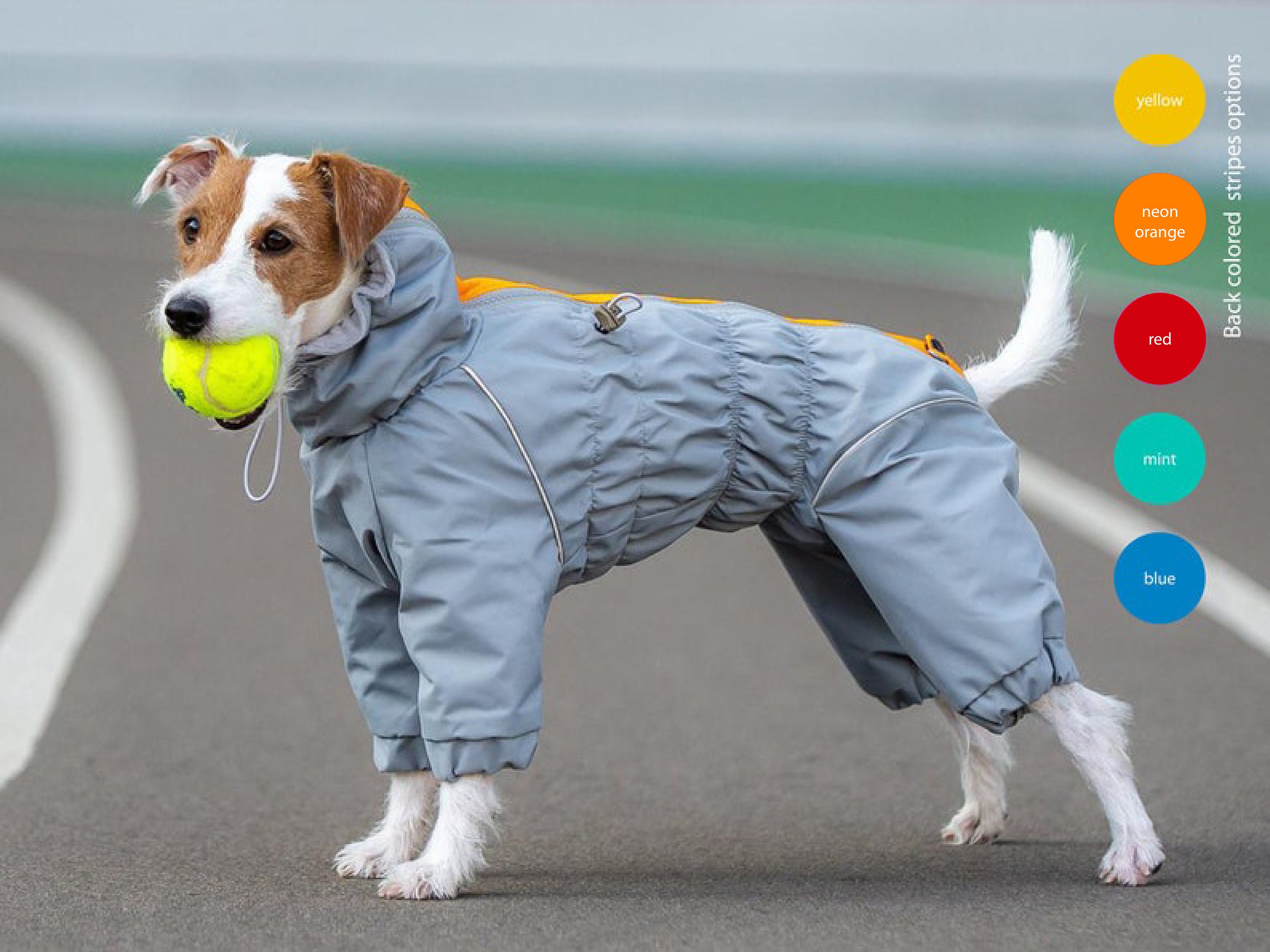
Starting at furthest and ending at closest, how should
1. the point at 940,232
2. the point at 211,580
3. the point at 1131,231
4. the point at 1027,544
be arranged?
the point at 940,232
the point at 211,580
the point at 1131,231
the point at 1027,544

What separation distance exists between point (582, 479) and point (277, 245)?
98 cm

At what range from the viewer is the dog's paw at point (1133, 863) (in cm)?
606

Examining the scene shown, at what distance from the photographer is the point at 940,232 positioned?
2261cm

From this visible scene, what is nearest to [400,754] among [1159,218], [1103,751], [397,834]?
[397,834]

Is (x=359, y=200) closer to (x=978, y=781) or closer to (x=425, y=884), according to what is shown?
(x=425, y=884)

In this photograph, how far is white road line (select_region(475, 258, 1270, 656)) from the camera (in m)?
9.29

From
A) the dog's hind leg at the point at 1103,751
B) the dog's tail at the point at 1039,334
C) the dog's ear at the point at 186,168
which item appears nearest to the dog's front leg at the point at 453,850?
the dog's hind leg at the point at 1103,751

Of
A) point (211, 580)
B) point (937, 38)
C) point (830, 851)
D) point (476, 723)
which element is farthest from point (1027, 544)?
point (937, 38)

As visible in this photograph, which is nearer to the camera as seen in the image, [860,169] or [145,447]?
[145,447]

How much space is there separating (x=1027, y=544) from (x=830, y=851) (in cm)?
106

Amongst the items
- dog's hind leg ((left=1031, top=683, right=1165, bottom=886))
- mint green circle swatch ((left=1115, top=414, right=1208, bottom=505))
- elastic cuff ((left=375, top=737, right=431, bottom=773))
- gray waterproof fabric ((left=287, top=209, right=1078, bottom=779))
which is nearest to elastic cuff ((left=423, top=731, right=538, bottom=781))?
gray waterproof fabric ((left=287, top=209, right=1078, bottom=779))

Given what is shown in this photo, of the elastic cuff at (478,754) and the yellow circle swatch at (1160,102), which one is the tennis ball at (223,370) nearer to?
the elastic cuff at (478,754)

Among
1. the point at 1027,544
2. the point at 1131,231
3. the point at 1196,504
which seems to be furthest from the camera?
the point at 1196,504

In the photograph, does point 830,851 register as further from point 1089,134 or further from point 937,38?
point 937,38
